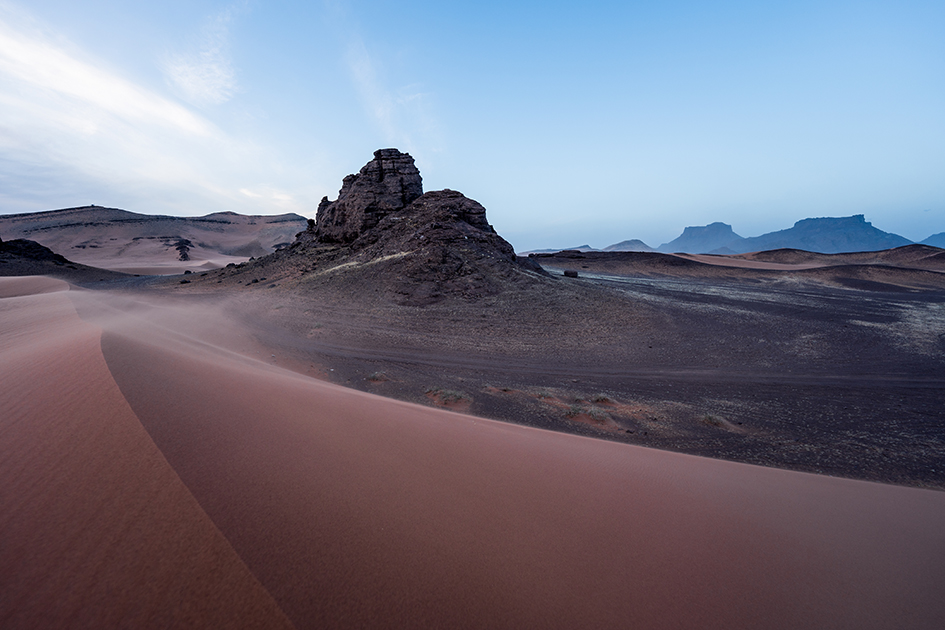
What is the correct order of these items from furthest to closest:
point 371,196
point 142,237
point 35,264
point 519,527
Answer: point 142,237 < point 35,264 < point 371,196 < point 519,527

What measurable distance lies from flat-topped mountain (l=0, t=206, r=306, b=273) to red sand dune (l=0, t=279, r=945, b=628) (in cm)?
5654

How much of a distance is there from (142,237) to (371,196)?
6934 cm

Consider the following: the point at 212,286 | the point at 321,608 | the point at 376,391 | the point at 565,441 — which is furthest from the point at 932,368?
the point at 212,286

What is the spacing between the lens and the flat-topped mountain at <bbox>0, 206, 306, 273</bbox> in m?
58.7

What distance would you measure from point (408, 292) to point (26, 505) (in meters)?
16.2

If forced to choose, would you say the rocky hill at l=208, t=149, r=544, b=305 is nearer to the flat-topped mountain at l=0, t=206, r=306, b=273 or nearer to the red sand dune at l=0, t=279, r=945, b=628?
the red sand dune at l=0, t=279, r=945, b=628

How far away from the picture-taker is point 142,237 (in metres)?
71.2

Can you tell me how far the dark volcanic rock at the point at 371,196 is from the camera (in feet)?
88.5

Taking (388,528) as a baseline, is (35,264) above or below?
above

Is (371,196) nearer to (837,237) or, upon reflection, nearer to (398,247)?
(398,247)

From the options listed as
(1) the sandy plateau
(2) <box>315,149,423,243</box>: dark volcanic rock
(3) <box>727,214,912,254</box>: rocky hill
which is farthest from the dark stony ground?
(3) <box>727,214,912,254</box>: rocky hill

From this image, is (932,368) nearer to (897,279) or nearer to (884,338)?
(884,338)

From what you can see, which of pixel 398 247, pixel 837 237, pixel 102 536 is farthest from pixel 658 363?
pixel 837 237

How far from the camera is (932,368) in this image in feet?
35.2
